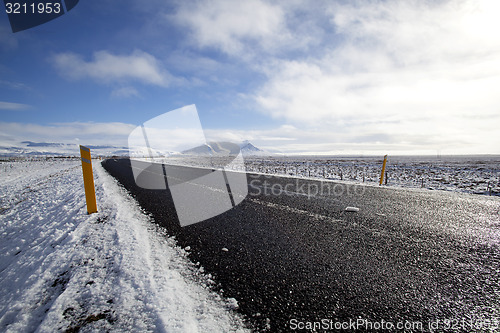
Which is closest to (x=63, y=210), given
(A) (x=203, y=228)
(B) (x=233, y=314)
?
(A) (x=203, y=228)

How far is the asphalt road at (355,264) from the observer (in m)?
1.64

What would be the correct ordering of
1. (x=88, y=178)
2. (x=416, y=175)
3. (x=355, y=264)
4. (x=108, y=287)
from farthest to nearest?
(x=416, y=175)
(x=88, y=178)
(x=355, y=264)
(x=108, y=287)

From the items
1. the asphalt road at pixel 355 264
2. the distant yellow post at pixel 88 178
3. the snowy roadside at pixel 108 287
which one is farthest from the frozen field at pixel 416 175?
the distant yellow post at pixel 88 178

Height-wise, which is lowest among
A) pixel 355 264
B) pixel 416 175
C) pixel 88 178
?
pixel 416 175

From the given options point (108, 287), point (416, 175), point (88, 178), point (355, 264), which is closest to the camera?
point (108, 287)

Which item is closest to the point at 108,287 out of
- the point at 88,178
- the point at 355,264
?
the point at 355,264

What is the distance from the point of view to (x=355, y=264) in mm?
2391

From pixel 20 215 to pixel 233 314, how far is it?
800 centimetres

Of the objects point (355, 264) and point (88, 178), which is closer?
point (355, 264)

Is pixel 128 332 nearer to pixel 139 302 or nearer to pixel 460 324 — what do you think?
pixel 139 302

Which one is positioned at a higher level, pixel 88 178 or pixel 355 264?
pixel 88 178

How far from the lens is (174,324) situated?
60.9 inches

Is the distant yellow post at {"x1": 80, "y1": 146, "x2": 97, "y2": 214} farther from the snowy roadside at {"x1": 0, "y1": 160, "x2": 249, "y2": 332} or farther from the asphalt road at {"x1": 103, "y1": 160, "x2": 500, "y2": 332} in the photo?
the asphalt road at {"x1": 103, "y1": 160, "x2": 500, "y2": 332}

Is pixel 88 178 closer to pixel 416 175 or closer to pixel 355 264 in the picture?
pixel 355 264
